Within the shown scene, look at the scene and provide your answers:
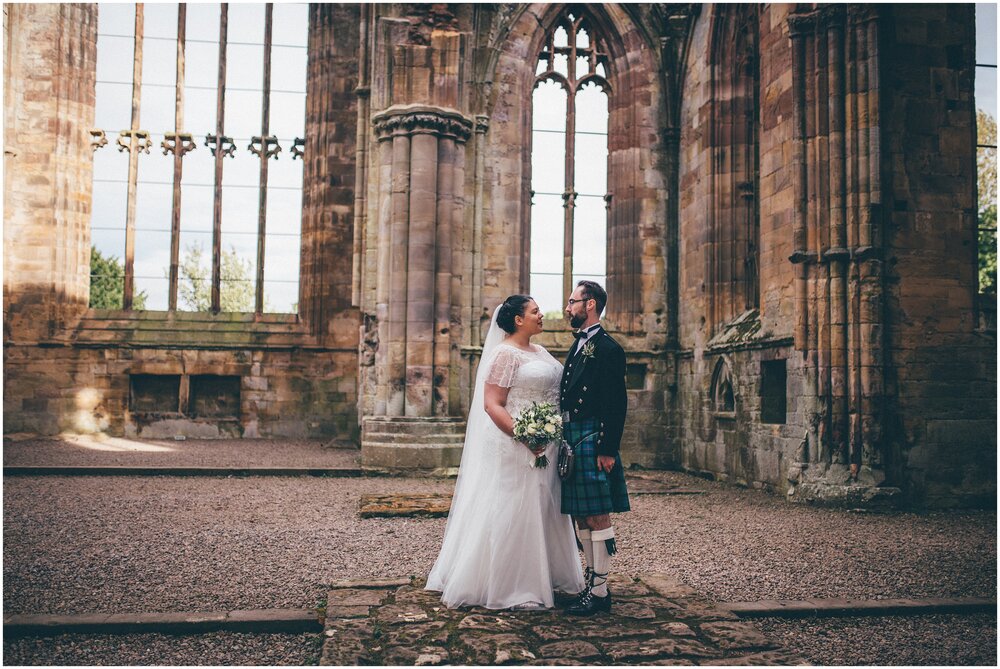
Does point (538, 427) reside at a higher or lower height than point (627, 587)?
higher

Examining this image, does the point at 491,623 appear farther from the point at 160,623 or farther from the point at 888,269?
the point at 888,269

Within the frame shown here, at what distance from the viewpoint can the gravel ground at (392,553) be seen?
494 cm

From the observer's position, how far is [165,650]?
4254 mm

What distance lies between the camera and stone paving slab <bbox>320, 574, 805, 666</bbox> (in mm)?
4020

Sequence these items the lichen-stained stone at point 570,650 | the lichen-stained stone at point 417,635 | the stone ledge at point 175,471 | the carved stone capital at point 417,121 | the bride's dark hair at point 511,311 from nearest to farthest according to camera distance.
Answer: the lichen-stained stone at point 570,650 → the lichen-stained stone at point 417,635 → the bride's dark hair at point 511,311 → the stone ledge at point 175,471 → the carved stone capital at point 417,121

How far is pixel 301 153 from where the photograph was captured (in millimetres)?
19406

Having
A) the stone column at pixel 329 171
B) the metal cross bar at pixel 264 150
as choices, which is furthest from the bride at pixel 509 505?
the metal cross bar at pixel 264 150

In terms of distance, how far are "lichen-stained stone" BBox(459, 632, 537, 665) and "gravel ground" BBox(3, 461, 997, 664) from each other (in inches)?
38.1

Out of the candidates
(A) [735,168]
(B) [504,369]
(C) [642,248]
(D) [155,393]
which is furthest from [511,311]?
(D) [155,393]

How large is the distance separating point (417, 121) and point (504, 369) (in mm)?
8338

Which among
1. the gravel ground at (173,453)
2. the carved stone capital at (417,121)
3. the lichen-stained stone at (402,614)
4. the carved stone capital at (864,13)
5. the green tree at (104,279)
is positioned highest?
the carved stone capital at (864,13)

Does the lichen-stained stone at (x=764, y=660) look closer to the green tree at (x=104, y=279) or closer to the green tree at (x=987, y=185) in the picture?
the green tree at (x=987, y=185)

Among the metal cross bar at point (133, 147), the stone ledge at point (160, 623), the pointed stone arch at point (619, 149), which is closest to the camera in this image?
the stone ledge at point (160, 623)

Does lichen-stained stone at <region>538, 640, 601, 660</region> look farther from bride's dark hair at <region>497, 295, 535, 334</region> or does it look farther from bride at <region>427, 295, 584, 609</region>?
bride's dark hair at <region>497, 295, 535, 334</region>
